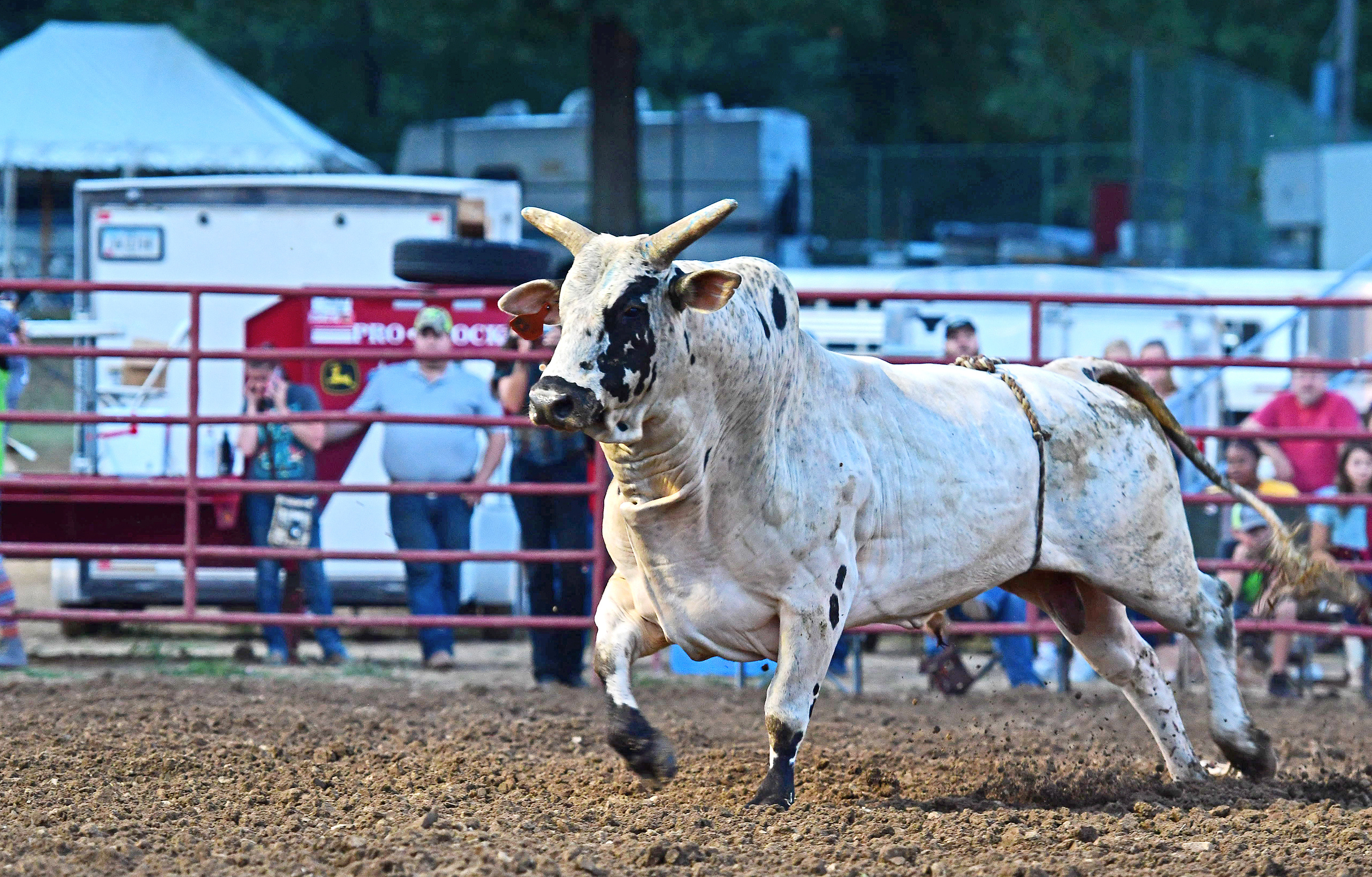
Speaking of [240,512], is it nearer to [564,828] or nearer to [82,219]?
[82,219]

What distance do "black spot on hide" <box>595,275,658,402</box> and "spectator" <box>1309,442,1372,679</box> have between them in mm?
4744

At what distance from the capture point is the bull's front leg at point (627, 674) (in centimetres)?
461

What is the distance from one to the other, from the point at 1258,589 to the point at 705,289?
4.78 metres

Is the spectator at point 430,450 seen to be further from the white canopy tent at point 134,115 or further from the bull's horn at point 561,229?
the white canopy tent at point 134,115

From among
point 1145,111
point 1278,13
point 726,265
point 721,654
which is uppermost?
point 1278,13

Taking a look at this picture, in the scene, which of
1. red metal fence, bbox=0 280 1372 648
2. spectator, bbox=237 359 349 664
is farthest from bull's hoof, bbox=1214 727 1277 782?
spectator, bbox=237 359 349 664

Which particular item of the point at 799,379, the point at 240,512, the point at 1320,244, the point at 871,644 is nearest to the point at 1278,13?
the point at 1320,244

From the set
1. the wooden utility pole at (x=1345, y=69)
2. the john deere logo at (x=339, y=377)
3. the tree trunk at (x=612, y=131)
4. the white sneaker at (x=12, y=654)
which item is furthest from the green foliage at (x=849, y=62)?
the white sneaker at (x=12, y=654)

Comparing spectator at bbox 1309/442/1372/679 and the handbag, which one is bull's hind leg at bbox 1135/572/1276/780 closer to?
spectator at bbox 1309/442/1372/679

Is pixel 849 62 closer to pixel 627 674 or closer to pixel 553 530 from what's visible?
pixel 553 530

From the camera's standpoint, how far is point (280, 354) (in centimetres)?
759

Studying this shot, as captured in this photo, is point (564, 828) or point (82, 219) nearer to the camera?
point (564, 828)

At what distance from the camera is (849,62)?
2830 centimetres

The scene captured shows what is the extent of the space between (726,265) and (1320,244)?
62.6ft
